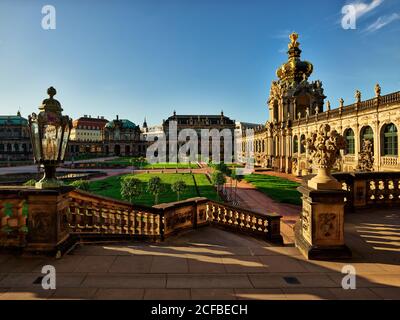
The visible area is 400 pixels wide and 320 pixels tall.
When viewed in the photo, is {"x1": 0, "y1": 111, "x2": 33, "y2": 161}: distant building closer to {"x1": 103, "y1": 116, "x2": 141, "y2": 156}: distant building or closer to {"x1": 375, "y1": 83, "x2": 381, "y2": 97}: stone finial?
{"x1": 103, "y1": 116, "x2": 141, "y2": 156}: distant building

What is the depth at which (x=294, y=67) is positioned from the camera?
57188 mm

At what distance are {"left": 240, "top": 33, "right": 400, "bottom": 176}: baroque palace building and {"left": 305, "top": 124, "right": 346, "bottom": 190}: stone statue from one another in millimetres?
20757

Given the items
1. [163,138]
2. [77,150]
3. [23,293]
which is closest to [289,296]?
[23,293]

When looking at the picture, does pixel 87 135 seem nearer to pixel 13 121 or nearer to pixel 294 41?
pixel 13 121

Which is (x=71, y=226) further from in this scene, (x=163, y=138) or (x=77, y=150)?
(x=77, y=150)

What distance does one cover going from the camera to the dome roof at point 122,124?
132 m

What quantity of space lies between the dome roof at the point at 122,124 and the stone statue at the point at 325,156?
437 feet

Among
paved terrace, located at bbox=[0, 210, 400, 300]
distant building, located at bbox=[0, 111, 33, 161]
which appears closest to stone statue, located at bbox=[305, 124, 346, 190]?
paved terrace, located at bbox=[0, 210, 400, 300]

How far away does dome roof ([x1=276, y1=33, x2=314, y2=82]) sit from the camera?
57.4 metres

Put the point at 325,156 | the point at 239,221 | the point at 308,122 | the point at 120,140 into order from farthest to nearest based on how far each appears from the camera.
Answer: the point at 120,140 < the point at 308,122 < the point at 239,221 < the point at 325,156

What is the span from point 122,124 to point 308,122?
107561mm

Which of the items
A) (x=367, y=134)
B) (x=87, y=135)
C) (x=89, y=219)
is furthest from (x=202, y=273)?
(x=87, y=135)
